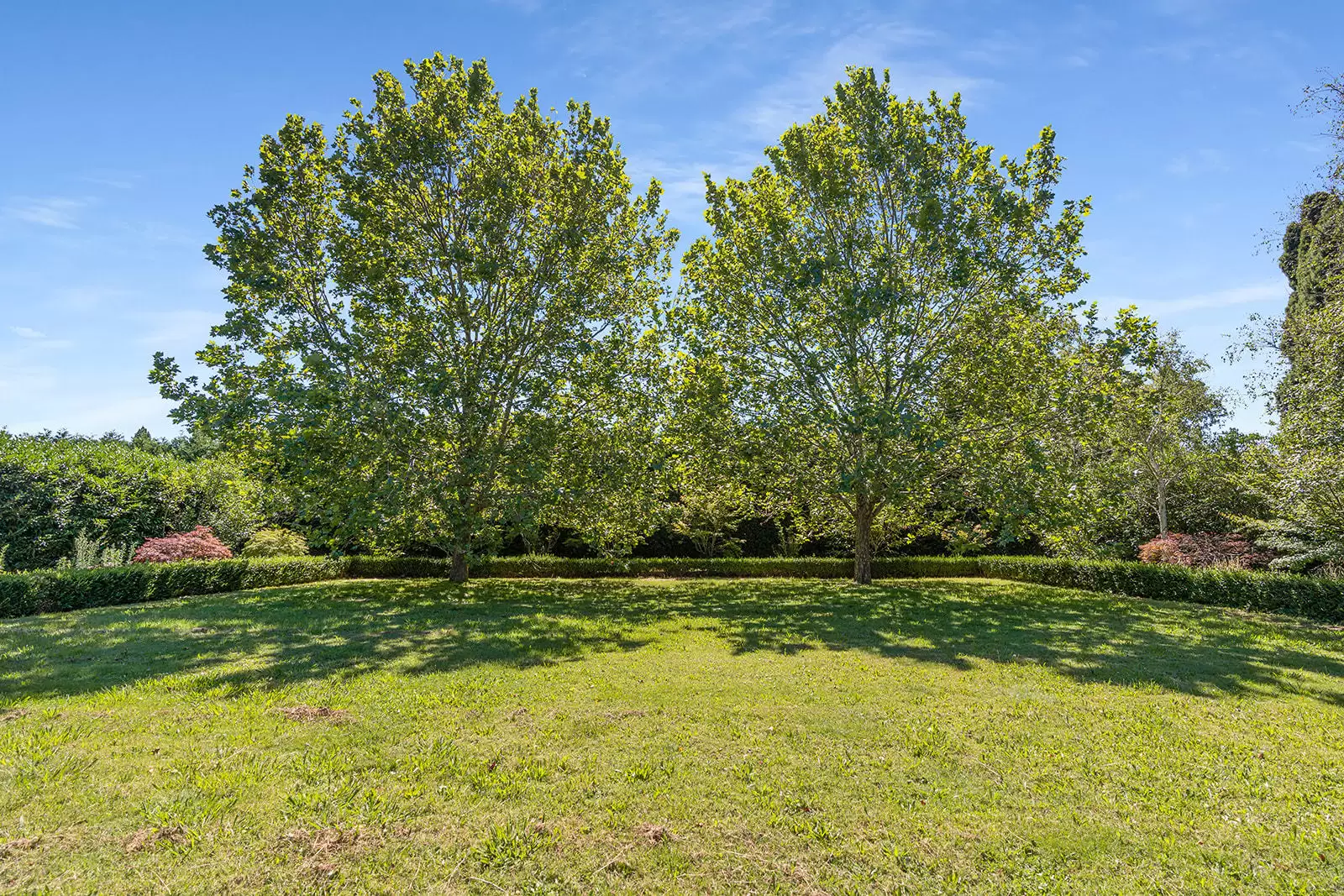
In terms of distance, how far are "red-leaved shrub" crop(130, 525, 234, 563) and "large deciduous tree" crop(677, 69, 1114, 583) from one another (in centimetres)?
1657

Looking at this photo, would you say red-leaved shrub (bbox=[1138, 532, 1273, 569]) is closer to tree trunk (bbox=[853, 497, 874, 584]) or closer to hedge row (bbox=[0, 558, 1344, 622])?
hedge row (bbox=[0, 558, 1344, 622])

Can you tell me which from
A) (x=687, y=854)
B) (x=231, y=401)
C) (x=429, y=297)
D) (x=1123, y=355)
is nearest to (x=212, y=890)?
(x=687, y=854)

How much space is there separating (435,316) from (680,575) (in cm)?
1226

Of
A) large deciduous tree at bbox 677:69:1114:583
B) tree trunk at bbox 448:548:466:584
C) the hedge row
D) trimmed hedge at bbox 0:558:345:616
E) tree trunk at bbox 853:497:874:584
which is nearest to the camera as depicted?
trimmed hedge at bbox 0:558:345:616

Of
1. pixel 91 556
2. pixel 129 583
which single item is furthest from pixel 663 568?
pixel 91 556

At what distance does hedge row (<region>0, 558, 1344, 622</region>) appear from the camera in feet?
46.1

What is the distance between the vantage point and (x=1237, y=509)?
24.2 meters

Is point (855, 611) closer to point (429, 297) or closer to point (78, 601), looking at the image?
point (429, 297)

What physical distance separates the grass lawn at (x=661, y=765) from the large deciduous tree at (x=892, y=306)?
6.85 metres

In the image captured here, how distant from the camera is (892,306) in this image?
15.7 metres

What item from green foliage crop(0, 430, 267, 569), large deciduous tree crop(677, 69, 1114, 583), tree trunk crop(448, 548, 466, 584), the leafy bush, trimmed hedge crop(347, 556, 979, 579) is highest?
large deciduous tree crop(677, 69, 1114, 583)

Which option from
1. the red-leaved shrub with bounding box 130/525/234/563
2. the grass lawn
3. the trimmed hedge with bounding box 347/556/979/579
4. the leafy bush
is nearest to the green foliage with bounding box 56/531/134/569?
the red-leaved shrub with bounding box 130/525/234/563

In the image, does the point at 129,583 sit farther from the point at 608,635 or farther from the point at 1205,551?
the point at 1205,551

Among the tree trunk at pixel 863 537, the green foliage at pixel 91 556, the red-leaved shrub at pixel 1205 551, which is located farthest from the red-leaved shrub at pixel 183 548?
the red-leaved shrub at pixel 1205 551
